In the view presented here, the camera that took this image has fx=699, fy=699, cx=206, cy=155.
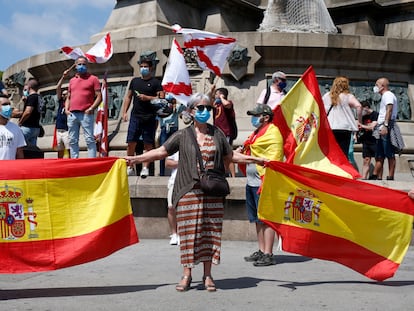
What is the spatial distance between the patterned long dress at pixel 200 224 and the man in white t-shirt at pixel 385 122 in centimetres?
482

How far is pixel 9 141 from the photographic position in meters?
7.52

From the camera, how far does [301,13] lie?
1580cm

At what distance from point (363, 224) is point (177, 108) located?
4887mm

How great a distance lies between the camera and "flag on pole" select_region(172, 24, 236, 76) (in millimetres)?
9258

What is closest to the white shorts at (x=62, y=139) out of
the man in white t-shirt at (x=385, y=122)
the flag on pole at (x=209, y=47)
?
the flag on pole at (x=209, y=47)

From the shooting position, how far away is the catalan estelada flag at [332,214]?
6.56 meters

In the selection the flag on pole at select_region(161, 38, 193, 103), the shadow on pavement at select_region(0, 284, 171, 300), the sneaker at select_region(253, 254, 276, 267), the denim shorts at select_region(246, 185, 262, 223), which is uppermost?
the flag on pole at select_region(161, 38, 193, 103)

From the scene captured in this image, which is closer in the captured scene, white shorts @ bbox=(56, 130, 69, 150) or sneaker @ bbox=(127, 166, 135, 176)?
sneaker @ bbox=(127, 166, 135, 176)

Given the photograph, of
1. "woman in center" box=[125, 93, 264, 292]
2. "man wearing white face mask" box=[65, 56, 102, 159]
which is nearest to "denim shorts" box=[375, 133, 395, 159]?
"man wearing white face mask" box=[65, 56, 102, 159]

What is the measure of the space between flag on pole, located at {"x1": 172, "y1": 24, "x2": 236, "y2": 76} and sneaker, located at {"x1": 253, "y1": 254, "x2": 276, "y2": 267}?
2892mm

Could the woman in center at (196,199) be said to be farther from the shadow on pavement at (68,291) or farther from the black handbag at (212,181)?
the shadow on pavement at (68,291)

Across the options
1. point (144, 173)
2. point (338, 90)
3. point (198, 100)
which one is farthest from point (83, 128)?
point (198, 100)

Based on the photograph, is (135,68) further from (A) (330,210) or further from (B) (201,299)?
(B) (201,299)

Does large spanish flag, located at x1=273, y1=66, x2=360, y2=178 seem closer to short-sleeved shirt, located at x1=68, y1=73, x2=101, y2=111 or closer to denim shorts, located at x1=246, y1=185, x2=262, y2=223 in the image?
denim shorts, located at x1=246, y1=185, x2=262, y2=223
